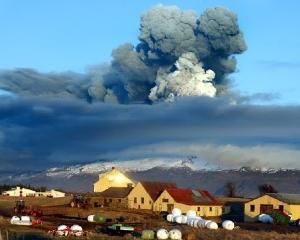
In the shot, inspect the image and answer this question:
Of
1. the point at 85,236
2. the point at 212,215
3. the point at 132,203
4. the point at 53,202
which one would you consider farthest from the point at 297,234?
the point at 53,202

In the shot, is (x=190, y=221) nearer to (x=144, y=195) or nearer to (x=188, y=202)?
(x=188, y=202)

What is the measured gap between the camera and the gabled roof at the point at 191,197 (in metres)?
84.2

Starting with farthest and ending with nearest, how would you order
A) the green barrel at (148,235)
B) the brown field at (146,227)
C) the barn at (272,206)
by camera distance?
the barn at (272,206) < the brown field at (146,227) < the green barrel at (148,235)

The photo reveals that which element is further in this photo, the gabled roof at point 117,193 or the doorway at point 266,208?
the gabled roof at point 117,193

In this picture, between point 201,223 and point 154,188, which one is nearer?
point 201,223

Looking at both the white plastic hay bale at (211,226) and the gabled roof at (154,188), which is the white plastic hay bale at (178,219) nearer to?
the white plastic hay bale at (211,226)

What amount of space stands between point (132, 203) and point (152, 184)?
399 centimetres

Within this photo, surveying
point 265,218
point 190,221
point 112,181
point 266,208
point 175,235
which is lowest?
point 175,235

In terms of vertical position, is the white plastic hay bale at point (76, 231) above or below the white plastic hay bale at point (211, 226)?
below

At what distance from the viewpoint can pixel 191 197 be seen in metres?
85.8

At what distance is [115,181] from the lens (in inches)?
4564

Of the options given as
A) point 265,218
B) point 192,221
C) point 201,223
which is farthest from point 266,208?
point 201,223

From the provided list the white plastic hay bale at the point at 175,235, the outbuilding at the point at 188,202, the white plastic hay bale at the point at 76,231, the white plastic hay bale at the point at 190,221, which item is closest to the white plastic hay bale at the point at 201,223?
the white plastic hay bale at the point at 190,221

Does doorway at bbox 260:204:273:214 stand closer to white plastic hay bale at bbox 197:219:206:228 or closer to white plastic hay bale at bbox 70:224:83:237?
white plastic hay bale at bbox 197:219:206:228
